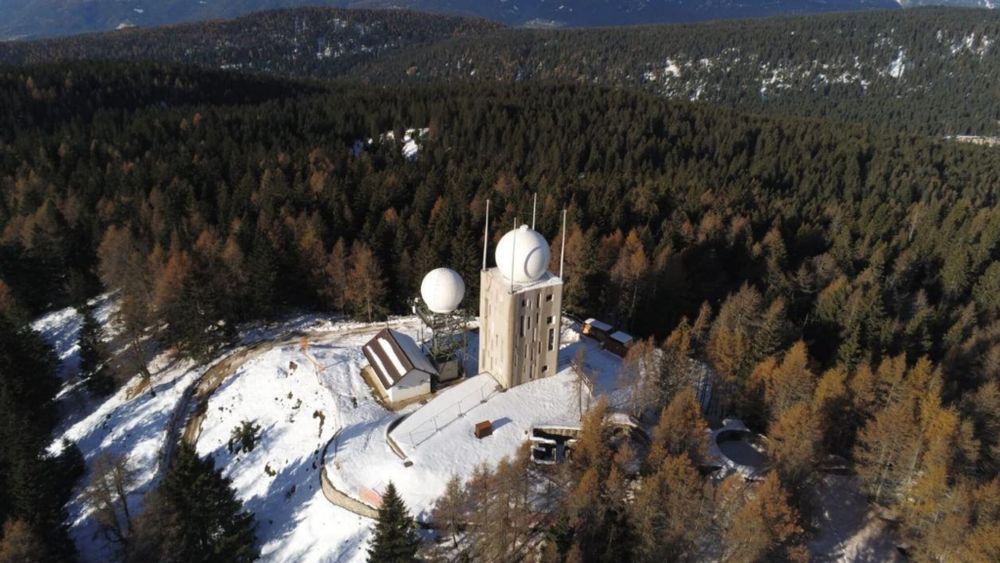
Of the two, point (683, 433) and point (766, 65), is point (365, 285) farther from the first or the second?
point (766, 65)

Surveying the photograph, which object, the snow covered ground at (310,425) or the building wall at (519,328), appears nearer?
the snow covered ground at (310,425)

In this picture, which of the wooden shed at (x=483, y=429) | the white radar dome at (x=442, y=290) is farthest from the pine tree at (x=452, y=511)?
the white radar dome at (x=442, y=290)

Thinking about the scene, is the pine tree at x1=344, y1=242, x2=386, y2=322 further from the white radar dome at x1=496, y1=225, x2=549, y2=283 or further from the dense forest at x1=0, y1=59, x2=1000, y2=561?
the white radar dome at x1=496, y1=225, x2=549, y2=283

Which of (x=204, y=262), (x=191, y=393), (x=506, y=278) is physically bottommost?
(x=191, y=393)

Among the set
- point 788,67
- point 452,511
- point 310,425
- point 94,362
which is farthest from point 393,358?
point 788,67

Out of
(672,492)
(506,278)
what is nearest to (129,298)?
(506,278)

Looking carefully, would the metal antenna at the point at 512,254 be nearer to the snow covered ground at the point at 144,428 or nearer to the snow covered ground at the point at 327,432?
the snow covered ground at the point at 327,432

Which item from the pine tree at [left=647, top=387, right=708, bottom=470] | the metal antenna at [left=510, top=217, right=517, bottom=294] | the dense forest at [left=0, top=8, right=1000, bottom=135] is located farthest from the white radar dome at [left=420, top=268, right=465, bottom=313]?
the dense forest at [left=0, top=8, right=1000, bottom=135]

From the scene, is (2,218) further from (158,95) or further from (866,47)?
(866,47)
